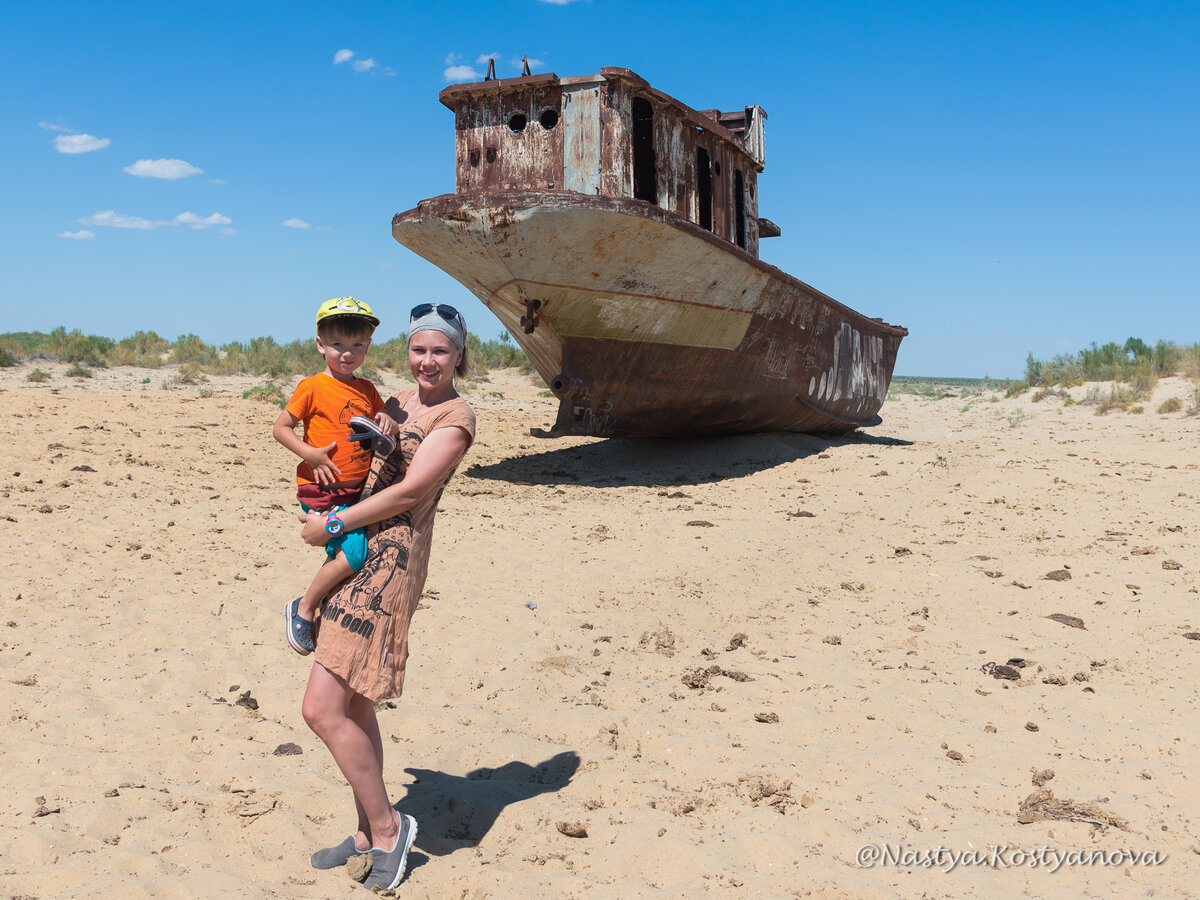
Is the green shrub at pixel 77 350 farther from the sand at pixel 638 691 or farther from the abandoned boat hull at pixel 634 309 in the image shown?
the abandoned boat hull at pixel 634 309

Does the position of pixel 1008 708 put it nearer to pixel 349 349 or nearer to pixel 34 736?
pixel 349 349

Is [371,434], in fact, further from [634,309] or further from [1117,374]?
[1117,374]

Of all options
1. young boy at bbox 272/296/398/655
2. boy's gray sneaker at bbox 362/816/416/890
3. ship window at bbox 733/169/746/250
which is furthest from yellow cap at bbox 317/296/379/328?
ship window at bbox 733/169/746/250

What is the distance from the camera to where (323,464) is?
2.48m

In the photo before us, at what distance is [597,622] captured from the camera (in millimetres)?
4723

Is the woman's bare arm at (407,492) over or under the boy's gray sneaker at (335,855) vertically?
over

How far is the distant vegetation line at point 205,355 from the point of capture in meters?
15.9

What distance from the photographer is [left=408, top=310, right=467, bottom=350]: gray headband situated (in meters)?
2.49

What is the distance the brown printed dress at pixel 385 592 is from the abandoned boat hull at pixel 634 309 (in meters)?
5.04

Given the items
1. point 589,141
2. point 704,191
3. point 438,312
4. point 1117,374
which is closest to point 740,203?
point 704,191

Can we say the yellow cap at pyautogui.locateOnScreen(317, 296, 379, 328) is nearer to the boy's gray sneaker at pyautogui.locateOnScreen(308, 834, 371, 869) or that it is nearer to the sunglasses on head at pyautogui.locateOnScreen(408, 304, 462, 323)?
the sunglasses on head at pyautogui.locateOnScreen(408, 304, 462, 323)

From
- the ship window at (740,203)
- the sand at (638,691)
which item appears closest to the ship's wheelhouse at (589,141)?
the ship window at (740,203)

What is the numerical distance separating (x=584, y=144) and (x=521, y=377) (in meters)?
12.4

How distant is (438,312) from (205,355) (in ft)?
58.3
